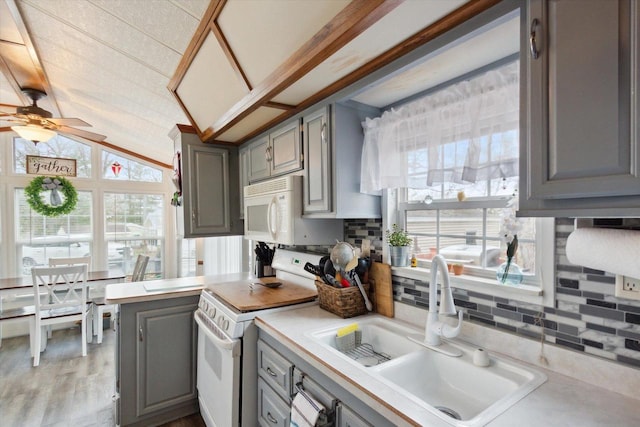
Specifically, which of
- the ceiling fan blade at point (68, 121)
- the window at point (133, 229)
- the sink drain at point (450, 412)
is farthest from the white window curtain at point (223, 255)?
the sink drain at point (450, 412)

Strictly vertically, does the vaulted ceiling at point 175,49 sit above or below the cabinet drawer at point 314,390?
above

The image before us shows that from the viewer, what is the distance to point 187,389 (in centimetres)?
224

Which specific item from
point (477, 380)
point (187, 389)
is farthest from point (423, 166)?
point (187, 389)

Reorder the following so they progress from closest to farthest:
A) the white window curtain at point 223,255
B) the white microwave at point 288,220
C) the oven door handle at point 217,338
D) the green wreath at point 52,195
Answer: the oven door handle at point 217,338
the white microwave at point 288,220
the white window curtain at point 223,255
the green wreath at point 52,195

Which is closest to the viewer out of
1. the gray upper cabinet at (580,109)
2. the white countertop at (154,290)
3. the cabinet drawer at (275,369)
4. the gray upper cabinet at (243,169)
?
the gray upper cabinet at (580,109)

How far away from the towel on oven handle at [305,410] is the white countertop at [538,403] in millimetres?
134

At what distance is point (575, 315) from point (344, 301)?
36.4 inches

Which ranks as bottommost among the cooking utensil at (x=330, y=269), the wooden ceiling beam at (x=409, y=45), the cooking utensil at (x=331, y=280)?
the cooking utensil at (x=331, y=280)

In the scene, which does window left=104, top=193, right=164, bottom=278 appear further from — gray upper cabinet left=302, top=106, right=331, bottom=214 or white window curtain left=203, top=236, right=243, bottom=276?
gray upper cabinet left=302, top=106, right=331, bottom=214

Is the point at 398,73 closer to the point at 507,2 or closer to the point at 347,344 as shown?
the point at 507,2

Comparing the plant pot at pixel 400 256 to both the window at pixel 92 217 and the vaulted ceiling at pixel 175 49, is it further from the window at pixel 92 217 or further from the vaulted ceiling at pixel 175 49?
the window at pixel 92 217

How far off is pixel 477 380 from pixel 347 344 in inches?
22.7

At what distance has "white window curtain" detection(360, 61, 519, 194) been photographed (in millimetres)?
1142

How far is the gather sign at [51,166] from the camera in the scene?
4191 mm
